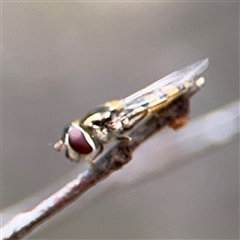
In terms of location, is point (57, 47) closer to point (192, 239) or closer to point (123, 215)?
point (123, 215)

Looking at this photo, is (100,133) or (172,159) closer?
(100,133)

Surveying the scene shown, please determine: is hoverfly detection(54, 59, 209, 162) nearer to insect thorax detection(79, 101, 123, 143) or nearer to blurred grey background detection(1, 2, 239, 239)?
insect thorax detection(79, 101, 123, 143)

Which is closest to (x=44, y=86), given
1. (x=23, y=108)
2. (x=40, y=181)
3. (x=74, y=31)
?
(x=23, y=108)

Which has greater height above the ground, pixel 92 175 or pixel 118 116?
pixel 118 116

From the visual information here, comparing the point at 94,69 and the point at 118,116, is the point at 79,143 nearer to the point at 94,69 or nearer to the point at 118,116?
the point at 118,116

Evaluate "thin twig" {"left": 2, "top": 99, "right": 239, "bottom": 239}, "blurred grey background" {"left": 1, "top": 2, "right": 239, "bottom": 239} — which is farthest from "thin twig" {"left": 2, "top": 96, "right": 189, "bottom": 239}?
"blurred grey background" {"left": 1, "top": 2, "right": 239, "bottom": 239}

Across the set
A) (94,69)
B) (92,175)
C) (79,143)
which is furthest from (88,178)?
(94,69)
